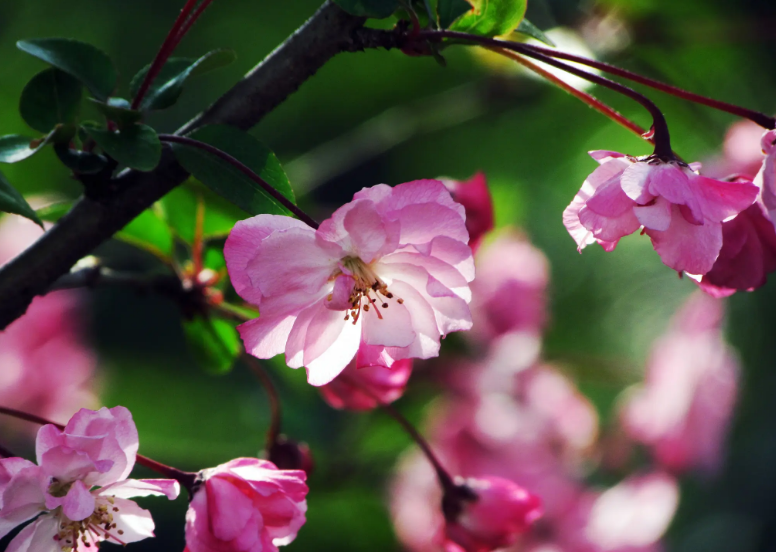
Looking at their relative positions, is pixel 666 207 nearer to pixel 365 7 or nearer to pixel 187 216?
pixel 365 7

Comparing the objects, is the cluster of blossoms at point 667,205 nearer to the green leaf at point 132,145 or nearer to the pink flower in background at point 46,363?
the green leaf at point 132,145

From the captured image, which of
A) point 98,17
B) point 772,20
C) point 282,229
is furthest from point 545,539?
point 98,17

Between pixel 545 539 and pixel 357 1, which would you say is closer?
pixel 357 1

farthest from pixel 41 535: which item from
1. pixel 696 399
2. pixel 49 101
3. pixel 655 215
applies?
pixel 696 399

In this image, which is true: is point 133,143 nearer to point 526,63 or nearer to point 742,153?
point 526,63

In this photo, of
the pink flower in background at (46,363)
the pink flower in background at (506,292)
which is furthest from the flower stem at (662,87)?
the pink flower in background at (46,363)

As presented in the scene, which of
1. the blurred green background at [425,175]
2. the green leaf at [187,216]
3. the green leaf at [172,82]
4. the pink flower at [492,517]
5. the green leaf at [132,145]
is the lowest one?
the blurred green background at [425,175]
